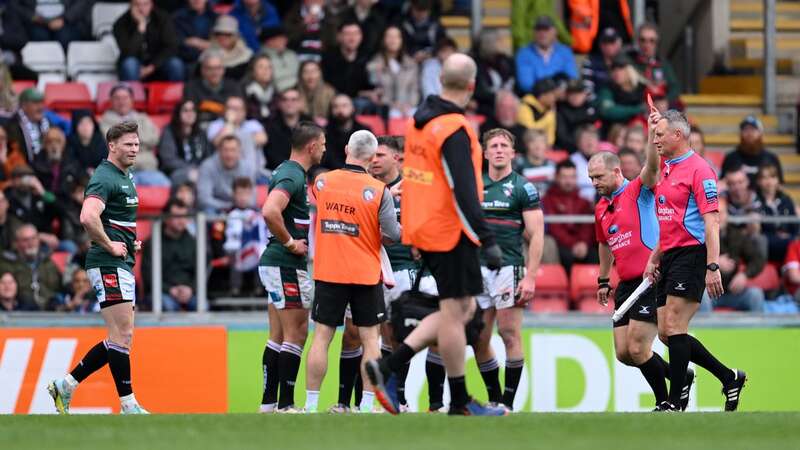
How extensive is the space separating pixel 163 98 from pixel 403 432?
10465mm

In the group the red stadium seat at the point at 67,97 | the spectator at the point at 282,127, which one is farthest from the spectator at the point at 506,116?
the red stadium seat at the point at 67,97

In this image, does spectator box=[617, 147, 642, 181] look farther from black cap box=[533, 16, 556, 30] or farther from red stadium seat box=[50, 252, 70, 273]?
red stadium seat box=[50, 252, 70, 273]

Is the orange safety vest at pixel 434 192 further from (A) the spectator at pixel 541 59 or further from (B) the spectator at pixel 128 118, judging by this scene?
(A) the spectator at pixel 541 59

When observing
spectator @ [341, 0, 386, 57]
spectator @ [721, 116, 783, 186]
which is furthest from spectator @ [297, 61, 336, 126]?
spectator @ [721, 116, 783, 186]

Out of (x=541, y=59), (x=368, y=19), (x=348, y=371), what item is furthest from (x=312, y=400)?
(x=541, y=59)

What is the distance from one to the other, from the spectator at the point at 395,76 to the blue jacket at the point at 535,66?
4.64 feet

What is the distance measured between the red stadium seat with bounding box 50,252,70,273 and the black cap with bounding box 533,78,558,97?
19.8ft

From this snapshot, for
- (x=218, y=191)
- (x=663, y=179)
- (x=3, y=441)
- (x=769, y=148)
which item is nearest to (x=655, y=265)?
(x=663, y=179)

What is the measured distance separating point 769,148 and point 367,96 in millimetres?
5577

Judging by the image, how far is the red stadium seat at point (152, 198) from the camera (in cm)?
1683

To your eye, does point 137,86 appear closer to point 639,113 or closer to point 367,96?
point 367,96

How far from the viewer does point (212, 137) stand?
17984mm

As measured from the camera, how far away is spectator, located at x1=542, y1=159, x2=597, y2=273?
16688 millimetres

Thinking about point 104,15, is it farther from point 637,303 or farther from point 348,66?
point 637,303
